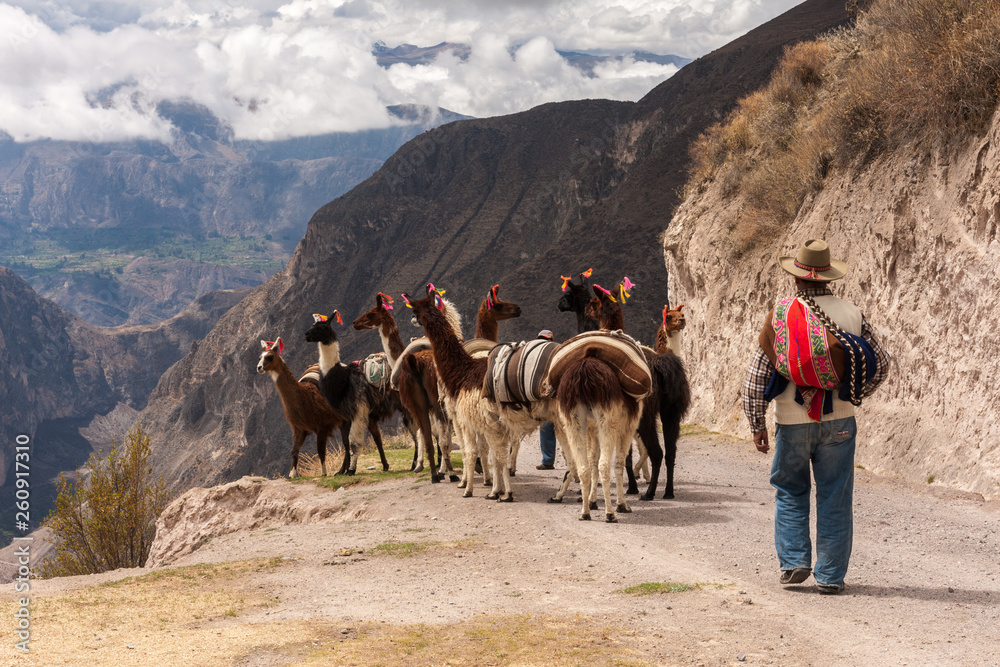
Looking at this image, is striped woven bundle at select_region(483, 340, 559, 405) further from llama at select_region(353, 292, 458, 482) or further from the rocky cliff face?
the rocky cliff face

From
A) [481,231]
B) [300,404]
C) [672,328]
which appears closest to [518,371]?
[672,328]

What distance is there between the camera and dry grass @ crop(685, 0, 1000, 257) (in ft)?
39.4

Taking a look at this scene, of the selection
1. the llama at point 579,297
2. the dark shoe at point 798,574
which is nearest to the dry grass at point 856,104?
the llama at point 579,297

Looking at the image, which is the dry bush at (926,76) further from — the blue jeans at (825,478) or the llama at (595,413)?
the blue jeans at (825,478)

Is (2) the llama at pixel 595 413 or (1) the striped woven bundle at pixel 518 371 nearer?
(2) the llama at pixel 595 413

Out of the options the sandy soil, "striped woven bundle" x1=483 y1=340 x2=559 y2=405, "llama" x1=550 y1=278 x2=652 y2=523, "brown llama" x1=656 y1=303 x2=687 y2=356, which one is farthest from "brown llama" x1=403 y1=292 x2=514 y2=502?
"brown llama" x1=656 y1=303 x2=687 y2=356

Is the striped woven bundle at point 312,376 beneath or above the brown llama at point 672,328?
beneath

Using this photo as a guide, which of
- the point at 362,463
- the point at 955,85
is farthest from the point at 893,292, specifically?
the point at 362,463

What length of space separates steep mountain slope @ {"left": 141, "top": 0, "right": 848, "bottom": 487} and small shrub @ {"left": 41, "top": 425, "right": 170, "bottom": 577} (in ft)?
132

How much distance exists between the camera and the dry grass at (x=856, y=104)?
39.4ft

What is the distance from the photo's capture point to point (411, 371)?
12.1m

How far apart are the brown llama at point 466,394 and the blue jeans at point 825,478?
15.8ft

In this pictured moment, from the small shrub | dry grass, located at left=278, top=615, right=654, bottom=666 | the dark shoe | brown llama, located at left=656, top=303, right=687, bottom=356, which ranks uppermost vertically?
brown llama, located at left=656, top=303, right=687, bottom=356

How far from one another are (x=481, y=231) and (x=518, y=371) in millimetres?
81812
